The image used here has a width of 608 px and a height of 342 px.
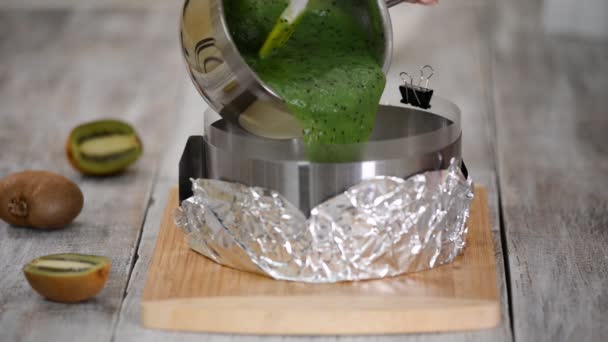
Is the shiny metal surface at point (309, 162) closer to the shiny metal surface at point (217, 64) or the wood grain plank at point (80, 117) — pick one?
the shiny metal surface at point (217, 64)

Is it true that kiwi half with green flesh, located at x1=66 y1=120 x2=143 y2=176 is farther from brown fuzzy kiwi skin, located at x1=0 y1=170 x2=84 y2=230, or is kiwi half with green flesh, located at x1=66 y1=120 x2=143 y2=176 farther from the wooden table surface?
brown fuzzy kiwi skin, located at x1=0 y1=170 x2=84 y2=230

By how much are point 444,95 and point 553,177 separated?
615 mm

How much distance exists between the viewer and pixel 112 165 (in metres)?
1.82

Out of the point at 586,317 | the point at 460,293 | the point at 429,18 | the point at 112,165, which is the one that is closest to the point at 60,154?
the point at 112,165

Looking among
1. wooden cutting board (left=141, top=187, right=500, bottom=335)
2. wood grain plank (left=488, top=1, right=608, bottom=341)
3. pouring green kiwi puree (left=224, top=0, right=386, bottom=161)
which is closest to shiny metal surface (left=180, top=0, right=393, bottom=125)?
pouring green kiwi puree (left=224, top=0, right=386, bottom=161)

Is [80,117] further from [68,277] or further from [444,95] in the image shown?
[68,277]

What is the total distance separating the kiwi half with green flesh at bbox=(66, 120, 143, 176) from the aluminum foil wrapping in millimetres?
551

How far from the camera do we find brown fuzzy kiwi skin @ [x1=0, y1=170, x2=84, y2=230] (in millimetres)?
1487

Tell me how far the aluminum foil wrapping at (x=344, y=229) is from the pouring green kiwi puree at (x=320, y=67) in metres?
0.09

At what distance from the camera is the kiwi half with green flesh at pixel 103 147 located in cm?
180

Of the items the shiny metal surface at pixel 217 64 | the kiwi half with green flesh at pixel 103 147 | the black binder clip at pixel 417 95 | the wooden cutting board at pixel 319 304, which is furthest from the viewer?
the kiwi half with green flesh at pixel 103 147

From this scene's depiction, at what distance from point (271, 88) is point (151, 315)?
0.35 m

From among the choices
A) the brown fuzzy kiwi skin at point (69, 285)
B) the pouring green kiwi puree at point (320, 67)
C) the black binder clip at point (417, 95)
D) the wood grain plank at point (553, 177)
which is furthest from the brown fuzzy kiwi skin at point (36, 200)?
the wood grain plank at point (553, 177)

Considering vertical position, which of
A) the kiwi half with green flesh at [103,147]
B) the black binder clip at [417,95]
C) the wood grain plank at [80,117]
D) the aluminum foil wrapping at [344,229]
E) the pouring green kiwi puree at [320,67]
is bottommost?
the wood grain plank at [80,117]
